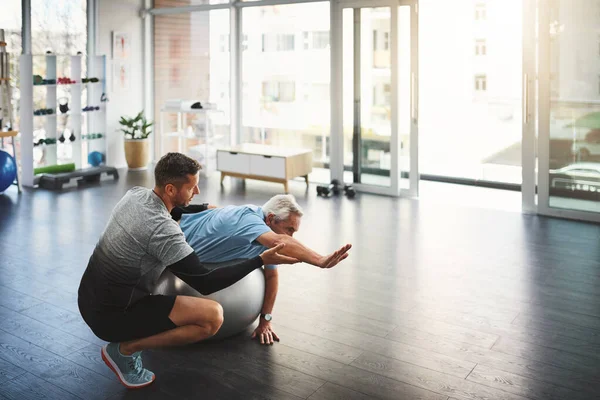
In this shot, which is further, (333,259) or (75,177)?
(75,177)

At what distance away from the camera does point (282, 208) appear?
365 centimetres

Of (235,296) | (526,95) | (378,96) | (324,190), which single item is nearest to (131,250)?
(235,296)

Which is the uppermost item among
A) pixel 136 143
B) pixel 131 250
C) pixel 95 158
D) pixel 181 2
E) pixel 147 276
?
pixel 181 2

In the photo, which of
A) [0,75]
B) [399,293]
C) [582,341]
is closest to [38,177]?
[0,75]

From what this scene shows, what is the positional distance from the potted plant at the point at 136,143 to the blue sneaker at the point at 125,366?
21.8 feet

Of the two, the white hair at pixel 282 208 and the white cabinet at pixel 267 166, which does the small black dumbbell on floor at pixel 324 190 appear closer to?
the white cabinet at pixel 267 166

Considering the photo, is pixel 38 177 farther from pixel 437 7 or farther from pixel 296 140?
pixel 437 7

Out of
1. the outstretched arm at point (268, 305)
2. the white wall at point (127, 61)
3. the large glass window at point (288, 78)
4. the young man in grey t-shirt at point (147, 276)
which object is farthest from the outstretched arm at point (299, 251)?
the white wall at point (127, 61)

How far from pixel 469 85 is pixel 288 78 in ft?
10.3

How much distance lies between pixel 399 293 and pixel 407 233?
66.7 inches

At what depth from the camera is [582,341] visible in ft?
12.5

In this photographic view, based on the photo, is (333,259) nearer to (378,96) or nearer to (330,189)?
(330,189)

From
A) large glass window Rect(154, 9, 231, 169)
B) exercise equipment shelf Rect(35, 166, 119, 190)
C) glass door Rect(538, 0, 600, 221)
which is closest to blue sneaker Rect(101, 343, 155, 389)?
glass door Rect(538, 0, 600, 221)

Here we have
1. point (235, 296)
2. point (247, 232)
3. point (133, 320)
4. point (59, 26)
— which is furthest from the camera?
point (59, 26)
